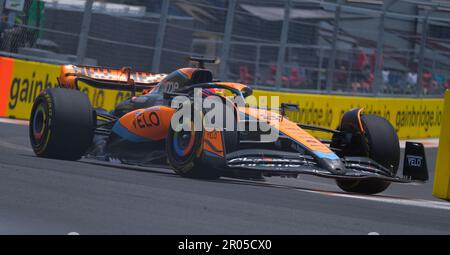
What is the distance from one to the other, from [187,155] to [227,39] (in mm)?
9420

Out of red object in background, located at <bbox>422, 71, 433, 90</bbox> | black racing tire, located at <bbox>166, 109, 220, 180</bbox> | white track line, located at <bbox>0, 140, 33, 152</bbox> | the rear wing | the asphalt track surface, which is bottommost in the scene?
the asphalt track surface

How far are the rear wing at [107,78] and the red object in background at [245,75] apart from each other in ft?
22.7

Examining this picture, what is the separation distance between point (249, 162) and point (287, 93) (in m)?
10.4

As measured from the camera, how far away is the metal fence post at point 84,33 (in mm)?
17312

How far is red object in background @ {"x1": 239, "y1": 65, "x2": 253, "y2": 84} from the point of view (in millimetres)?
19641

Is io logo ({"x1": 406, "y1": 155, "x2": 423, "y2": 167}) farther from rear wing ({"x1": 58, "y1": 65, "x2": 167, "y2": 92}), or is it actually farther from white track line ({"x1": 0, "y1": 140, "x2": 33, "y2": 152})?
white track line ({"x1": 0, "y1": 140, "x2": 33, "y2": 152})

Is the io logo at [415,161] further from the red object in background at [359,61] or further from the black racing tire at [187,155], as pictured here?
the red object in background at [359,61]

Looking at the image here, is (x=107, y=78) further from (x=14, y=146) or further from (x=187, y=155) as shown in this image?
(x=187, y=155)

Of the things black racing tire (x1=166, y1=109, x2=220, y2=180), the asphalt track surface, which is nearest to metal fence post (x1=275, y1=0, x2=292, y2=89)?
the asphalt track surface

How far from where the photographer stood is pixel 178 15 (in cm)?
1856

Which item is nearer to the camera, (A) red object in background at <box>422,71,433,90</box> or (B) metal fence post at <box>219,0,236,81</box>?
(B) metal fence post at <box>219,0,236,81</box>

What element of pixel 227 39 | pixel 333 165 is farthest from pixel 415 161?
pixel 227 39

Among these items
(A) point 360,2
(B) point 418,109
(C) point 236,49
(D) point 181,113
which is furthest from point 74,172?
(B) point 418,109

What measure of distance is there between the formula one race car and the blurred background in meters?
5.92
